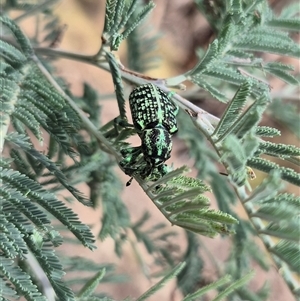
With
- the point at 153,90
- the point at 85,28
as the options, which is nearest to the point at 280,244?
the point at 153,90

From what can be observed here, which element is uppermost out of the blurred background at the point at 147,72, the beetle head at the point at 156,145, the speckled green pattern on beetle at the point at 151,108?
the blurred background at the point at 147,72

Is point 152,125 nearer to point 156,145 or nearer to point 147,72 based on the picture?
point 156,145

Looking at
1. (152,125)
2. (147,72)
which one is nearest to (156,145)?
(152,125)

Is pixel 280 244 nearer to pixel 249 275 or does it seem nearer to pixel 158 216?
pixel 249 275

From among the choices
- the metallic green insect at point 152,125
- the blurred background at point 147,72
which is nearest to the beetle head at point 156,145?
the metallic green insect at point 152,125

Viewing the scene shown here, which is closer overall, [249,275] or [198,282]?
[249,275]

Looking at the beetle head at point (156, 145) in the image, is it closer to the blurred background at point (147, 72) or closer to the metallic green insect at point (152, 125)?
the metallic green insect at point (152, 125)

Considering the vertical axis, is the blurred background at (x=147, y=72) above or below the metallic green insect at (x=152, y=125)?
above

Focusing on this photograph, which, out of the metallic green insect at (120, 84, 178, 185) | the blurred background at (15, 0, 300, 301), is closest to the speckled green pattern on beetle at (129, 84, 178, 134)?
the metallic green insect at (120, 84, 178, 185)

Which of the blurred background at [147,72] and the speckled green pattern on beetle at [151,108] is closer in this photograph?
the speckled green pattern on beetle at [151,108]
